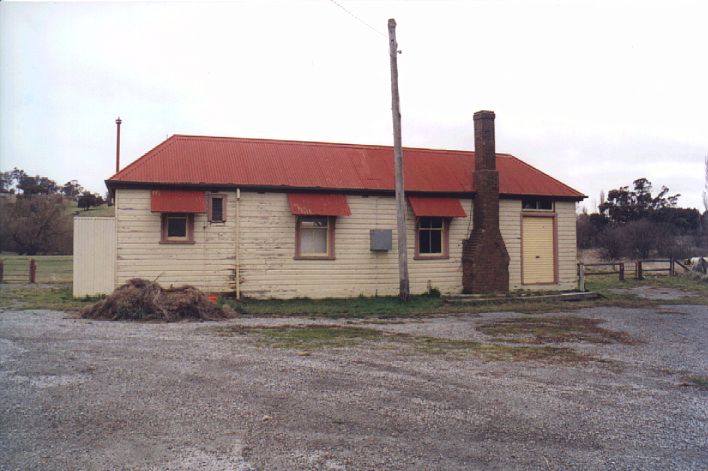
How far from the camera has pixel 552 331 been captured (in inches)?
459

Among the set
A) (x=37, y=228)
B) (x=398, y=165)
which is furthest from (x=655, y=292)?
(x=37, y=228)

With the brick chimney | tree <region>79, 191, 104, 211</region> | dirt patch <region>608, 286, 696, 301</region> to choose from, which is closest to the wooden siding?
the brick chimney

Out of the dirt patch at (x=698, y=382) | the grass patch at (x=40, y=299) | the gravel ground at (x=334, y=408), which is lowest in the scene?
the dirt patch at (x=698, y=382)

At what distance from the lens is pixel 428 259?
18234mm

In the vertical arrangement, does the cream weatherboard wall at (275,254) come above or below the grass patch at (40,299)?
above

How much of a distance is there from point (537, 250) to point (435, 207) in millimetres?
4226

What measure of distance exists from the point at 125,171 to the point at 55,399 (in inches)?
438

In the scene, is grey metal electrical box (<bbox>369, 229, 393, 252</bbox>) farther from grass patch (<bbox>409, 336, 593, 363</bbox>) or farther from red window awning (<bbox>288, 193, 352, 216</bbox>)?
grass patch (<bbox>409, 336, 593, 363</bbox>)

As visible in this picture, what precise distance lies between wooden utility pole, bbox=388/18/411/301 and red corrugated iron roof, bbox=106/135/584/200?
1.43 m

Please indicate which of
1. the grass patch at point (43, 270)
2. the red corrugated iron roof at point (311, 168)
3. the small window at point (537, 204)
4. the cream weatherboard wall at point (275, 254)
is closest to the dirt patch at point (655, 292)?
the red corrugated iron roof at point (311, 168)

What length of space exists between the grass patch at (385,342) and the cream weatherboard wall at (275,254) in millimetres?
4953

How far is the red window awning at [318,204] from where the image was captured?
1662cm

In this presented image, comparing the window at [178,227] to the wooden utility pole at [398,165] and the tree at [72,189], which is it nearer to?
the wooden utility pole at [398,165]

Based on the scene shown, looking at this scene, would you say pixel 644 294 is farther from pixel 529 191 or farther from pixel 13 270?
pixel 13 270
